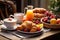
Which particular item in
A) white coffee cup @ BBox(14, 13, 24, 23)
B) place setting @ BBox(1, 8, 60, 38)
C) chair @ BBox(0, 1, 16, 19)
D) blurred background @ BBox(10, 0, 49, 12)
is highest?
blurred background @ BBox(10, 0, 49, 12)

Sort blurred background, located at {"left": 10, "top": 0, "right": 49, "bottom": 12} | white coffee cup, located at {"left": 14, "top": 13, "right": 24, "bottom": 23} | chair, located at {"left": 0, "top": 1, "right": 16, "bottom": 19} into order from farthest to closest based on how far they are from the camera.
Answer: blurred background, located at {"left": 10, "top": 0, "right": 49, "bottom": 12}, chair, located at {"left": 0, "top": 1, "right": 16, "bottom": 19}, white coffee cup, located at {"left": 14, "top": 13, "right": 24, "bottom": 23}

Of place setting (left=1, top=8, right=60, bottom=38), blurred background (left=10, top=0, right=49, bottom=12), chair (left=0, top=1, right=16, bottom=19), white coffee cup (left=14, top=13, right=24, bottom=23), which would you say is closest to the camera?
place setting (left=1, top=8, right=60, bottom=38)

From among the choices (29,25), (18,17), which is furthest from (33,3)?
(29,25)

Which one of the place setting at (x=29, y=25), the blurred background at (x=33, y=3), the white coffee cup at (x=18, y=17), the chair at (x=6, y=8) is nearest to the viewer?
the place setting at (x=29, y=25)

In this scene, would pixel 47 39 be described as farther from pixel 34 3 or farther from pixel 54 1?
pixel 34 3

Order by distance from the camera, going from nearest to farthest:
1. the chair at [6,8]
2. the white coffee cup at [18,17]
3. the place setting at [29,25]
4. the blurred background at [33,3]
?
the place setting at [29,25] < the white coffee cup at [18,17] < the chair at [6,8] < the blurred background at [33,3]

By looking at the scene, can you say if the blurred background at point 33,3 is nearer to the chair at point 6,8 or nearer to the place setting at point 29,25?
the chair at point 6,8

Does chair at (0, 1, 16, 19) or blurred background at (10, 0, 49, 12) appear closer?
chair at (0, 1, 16, 19)

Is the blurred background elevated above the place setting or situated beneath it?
elevated above

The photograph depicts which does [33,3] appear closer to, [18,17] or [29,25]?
[18,17]

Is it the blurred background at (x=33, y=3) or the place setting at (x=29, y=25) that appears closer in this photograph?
the place setting at (x=29, y=25)

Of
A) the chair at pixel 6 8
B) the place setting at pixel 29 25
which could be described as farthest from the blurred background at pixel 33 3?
the place setting at pixel 29 25

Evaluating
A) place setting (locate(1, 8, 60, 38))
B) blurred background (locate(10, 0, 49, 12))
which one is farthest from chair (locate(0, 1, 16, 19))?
blurred background (locate(10, 0, 49, 12))

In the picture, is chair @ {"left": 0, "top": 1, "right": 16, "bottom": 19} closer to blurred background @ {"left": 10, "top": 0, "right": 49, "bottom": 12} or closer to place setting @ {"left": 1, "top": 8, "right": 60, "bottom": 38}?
place setting @ {"left": 1, "top": 8, "right": 60, "bottom": 38}
